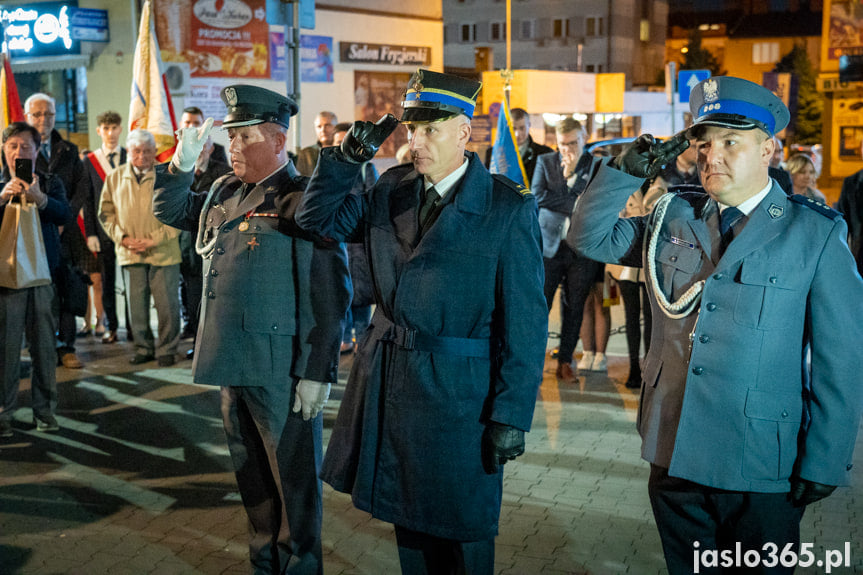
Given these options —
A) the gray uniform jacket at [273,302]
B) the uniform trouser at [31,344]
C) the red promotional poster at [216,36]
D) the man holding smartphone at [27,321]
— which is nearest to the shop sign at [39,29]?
the red promotional poster at [216,36]

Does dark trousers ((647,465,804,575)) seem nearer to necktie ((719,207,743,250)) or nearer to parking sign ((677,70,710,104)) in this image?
necktie ((719,207,743,250))

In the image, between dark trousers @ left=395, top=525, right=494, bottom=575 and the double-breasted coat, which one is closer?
the double-breasted coat


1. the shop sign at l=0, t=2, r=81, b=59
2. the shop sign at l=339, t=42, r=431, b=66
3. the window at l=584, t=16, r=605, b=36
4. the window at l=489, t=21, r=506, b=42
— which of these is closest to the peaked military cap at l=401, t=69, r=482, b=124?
the shop sign at l=0, t=2, r=81, b=59

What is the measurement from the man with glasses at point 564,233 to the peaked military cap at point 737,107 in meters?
5.27

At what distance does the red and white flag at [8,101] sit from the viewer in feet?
26.0

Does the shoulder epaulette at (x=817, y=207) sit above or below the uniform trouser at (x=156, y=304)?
above

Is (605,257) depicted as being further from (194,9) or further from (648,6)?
(648,6)

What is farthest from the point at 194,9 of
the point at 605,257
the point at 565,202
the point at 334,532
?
the point at 605,257

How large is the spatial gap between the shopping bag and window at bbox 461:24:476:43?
75.3m

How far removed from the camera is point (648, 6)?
7862 cm

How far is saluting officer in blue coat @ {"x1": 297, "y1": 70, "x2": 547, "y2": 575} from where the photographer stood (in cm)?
338

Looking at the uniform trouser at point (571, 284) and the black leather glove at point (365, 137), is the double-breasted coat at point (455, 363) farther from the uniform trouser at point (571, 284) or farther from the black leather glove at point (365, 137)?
the uniform trouser at point (571, 284)

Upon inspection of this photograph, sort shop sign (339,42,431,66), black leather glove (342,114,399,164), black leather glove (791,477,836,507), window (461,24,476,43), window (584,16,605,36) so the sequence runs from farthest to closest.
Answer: window (461,24,476,43)
window (584,16,605,36)
shop sign (339,42,431,66)
black leather glove (342,114,399,164)
black leather glove (791,477,836,507)

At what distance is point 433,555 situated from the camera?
3.61 metres
